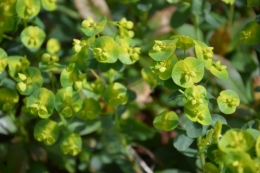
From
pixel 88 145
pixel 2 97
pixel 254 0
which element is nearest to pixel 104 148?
pixel 88 145

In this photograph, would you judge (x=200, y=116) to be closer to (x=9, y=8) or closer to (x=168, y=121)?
(x=168, y=121)

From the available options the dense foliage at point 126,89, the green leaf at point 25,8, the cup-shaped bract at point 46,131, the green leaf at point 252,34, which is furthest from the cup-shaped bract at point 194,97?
the green leaf at point 25,8

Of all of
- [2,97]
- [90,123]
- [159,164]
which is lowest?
[159,164]

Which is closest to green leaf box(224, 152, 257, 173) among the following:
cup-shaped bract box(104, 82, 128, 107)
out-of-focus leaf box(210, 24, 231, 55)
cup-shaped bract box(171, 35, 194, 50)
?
cup-shaped bract box(171, 35, 194, 50)

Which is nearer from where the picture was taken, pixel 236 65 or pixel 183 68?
pixel 183 68

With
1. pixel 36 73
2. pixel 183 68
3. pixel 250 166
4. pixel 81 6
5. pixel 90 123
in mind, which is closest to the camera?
pixel 250 166

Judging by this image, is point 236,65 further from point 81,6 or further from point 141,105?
point 81,6

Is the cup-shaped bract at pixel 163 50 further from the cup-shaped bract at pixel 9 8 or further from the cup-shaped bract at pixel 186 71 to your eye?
the cup-shaped bract at pixel 9 8
